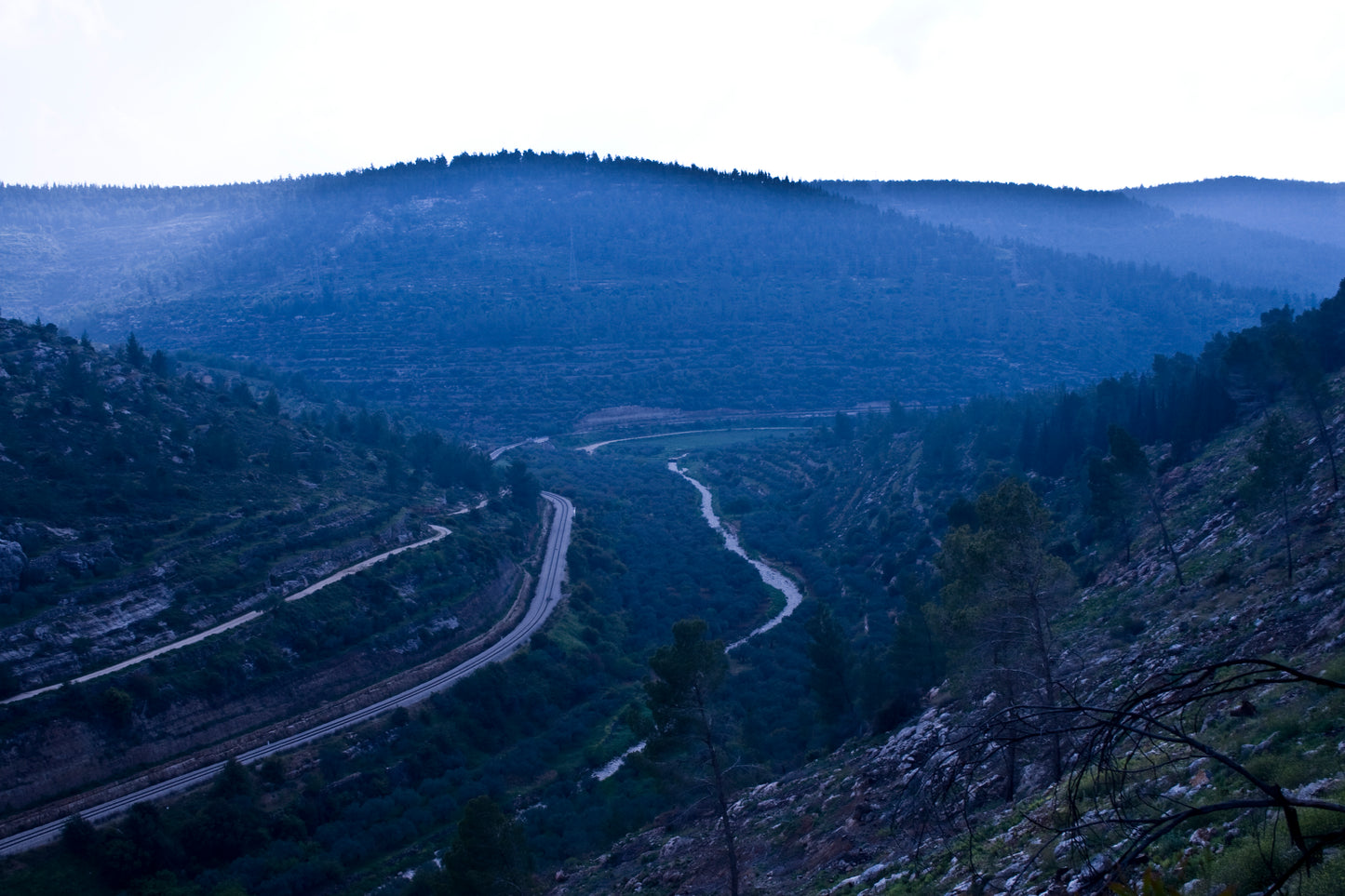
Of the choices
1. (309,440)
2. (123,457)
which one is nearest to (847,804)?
(123,457)

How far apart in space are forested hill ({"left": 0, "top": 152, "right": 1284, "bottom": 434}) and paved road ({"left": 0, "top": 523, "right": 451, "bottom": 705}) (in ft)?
216

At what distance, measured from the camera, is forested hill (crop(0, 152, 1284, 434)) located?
5177 inches

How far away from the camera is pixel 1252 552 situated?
24.6 meters

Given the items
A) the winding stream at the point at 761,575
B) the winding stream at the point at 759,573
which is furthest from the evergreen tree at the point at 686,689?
the winding stream at the point at 761,575

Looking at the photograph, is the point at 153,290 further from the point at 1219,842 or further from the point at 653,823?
the point at 1219,842

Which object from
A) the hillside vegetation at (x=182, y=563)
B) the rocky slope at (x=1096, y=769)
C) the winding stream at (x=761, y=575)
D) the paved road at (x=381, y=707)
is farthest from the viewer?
the winding stream at (x=761, y=575)

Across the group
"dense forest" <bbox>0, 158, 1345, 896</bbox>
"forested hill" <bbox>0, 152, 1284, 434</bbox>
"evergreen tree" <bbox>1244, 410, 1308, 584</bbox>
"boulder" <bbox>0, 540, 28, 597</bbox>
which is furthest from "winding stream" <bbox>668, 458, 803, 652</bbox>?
"forested hill" <bbox>0, 152, 1284, 434</bbox>

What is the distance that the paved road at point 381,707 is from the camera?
27.8m

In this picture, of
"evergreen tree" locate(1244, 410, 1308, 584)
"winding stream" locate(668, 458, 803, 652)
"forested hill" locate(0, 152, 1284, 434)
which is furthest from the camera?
"forested hill" locate(0, 152, 1284, 434)

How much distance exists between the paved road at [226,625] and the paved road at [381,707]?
5.65 metres

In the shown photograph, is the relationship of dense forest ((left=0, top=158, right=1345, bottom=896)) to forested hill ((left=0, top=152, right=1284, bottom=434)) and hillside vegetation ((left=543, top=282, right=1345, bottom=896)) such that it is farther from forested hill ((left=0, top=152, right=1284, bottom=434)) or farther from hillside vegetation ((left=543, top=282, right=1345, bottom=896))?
forested hill ((left=0, top=152, right=1284, bottom=434))

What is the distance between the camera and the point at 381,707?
40031 mm

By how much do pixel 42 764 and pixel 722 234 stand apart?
180240mm

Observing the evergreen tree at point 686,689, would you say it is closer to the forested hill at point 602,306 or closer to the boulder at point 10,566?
the boulder at point 10,566
